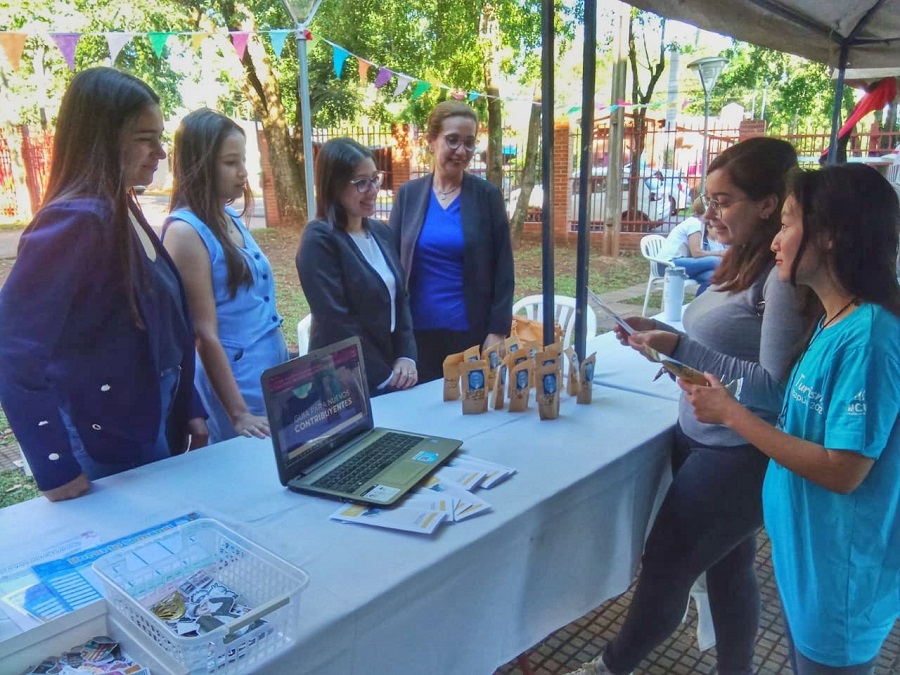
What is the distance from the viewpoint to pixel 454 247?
2.42 m

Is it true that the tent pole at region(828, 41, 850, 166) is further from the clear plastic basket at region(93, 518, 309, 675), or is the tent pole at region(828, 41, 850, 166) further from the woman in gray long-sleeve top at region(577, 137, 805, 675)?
the clear plastic basket at region(93, 518, 309, 675)

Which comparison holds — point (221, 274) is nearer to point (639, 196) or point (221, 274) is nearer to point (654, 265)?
point (654, 265)

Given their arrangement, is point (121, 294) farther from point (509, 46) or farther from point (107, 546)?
point (509, 46)

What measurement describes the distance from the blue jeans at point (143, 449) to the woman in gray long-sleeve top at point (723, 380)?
3.70 feet

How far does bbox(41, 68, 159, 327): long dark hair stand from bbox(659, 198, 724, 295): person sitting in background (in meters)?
4.92

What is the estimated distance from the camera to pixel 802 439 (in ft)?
3.84

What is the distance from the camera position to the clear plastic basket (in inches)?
33.9

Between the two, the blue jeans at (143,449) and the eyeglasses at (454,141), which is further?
the eyeglasses at (454,141)

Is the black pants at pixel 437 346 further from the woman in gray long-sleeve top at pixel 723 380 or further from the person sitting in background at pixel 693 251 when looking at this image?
the person sitting in background at pixel 693 251

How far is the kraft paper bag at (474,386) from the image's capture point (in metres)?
1.86

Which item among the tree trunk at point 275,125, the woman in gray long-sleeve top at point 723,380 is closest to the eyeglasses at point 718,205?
the woman in gray long-sleeve top at point 723,380

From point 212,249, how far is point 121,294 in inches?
16.6

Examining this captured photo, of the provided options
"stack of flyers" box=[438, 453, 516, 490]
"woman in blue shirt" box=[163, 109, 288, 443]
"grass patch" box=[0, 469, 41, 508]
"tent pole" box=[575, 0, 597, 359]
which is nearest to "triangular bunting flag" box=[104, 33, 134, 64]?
"grass patch" box=[0, 469, 41, 508]

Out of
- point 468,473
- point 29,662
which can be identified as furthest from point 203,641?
point 468,473
